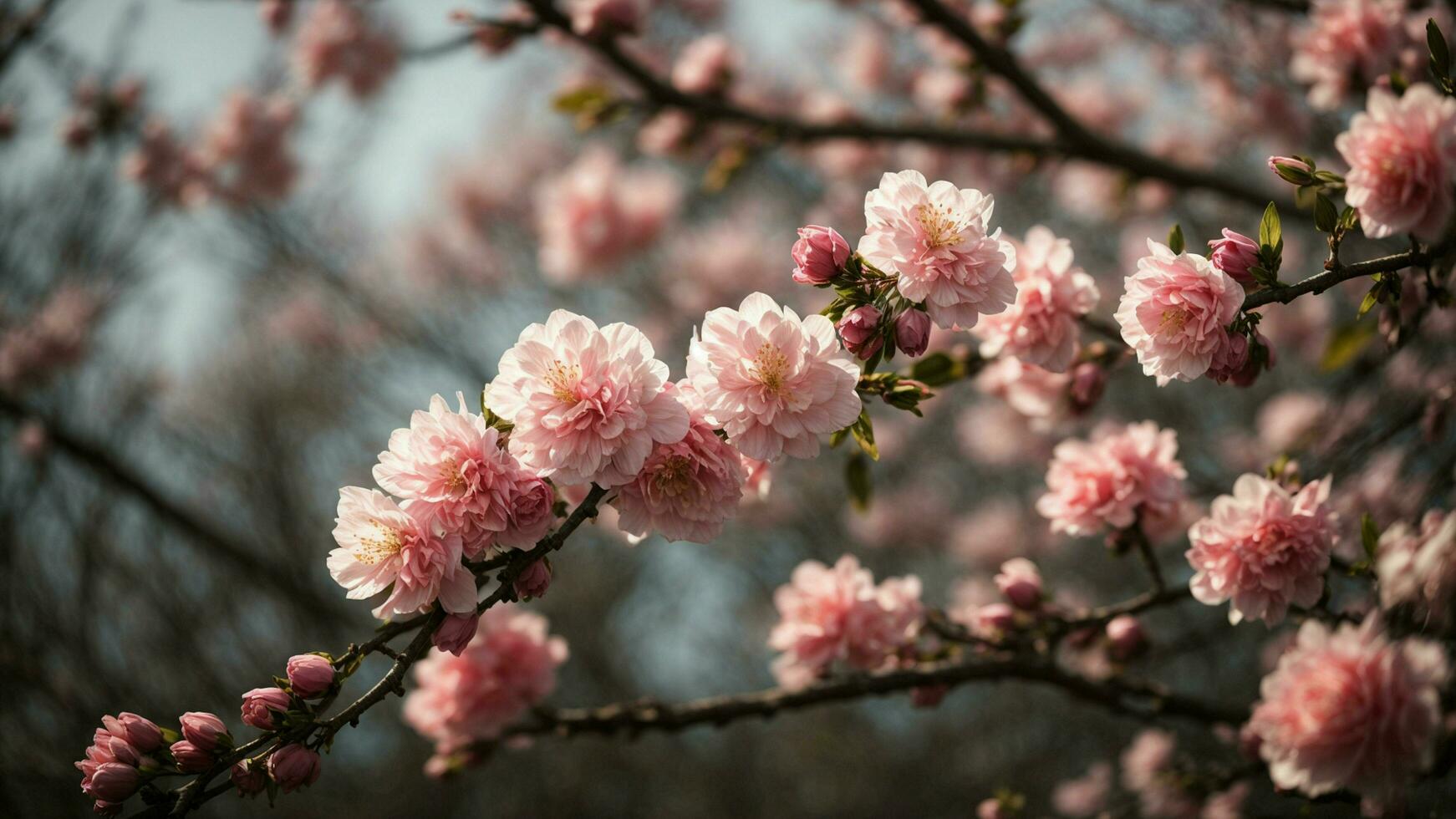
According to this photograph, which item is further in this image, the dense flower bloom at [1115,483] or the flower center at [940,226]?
the dense flower bloom at [1115,483]

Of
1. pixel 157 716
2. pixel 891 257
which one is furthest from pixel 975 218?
pixel 157 716

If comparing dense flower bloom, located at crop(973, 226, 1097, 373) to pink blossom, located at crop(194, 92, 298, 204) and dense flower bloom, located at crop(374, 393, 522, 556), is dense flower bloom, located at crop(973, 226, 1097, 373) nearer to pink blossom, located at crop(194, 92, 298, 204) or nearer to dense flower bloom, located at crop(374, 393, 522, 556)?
dense flower bloom, located at crop(374, 393, 522, 556)

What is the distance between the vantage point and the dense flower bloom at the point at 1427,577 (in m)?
0.89

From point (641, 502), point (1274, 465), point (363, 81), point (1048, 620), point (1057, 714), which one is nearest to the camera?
point (641, 502)

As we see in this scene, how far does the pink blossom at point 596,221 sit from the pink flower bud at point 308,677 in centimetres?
302

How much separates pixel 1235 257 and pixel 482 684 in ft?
4.39

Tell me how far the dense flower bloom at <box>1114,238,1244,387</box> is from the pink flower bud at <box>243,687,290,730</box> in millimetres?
1105

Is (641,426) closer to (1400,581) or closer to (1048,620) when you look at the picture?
(1400,581)

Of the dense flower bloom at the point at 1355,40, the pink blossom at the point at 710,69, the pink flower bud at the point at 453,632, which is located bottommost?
the pink flower bud at the point at 453,632

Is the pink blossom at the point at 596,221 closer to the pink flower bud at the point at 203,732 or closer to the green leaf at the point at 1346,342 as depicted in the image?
the green leaf at the point at 1346,342

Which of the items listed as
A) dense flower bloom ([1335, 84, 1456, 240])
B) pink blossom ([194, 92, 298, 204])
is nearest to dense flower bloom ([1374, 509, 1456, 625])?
dense flower bloom ([1335, 84, 1456, 240])

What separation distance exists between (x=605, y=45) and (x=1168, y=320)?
1.71 meters

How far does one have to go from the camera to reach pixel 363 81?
3828 mm

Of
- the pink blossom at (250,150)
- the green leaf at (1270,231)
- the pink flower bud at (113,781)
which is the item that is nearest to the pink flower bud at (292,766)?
the pink flower bud at (113,781)
